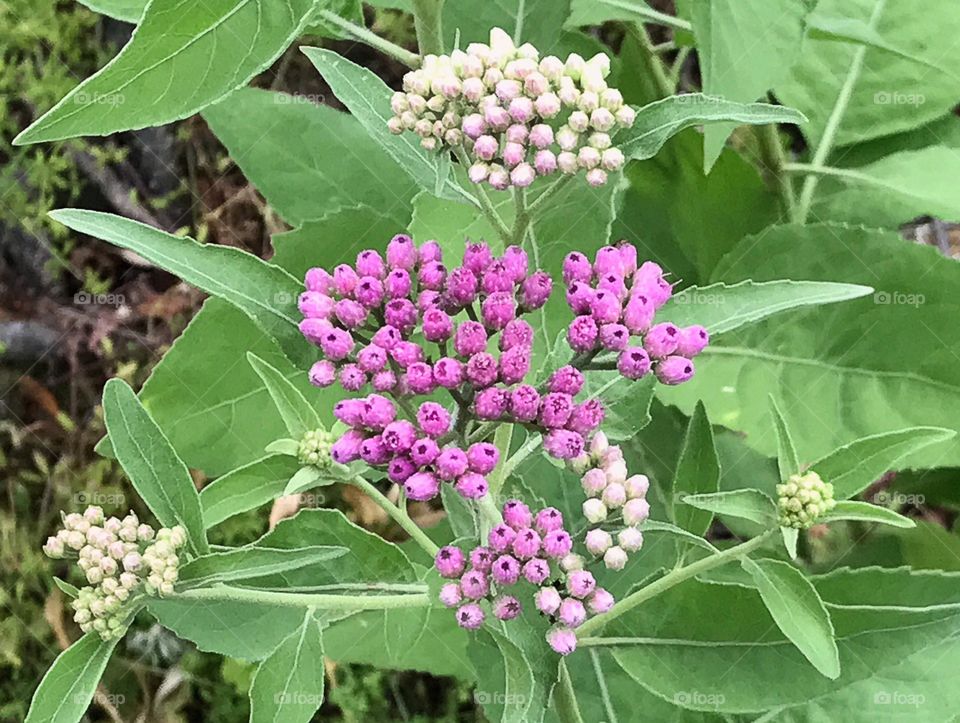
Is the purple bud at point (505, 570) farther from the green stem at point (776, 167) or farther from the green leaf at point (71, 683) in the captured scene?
the green stem at point (776, 167)

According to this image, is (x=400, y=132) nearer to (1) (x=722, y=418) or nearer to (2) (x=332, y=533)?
(2) (x=332, y=533)

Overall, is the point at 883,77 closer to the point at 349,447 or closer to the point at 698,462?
the point at 698,462

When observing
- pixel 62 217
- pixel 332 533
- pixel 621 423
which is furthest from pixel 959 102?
pixel 62 217

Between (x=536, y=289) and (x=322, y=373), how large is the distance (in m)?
0.24

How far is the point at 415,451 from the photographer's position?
39.6 inches

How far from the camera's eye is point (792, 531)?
109 cm

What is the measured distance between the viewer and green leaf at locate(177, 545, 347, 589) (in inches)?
41.4

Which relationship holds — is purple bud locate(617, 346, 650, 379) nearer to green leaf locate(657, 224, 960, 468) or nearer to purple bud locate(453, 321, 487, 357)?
purple bud locate(453, 321, 487, 357)

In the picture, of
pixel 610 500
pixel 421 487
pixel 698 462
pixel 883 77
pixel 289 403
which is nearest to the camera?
pixel 421 487

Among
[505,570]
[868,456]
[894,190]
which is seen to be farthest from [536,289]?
[894,190]

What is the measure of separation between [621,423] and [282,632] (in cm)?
56

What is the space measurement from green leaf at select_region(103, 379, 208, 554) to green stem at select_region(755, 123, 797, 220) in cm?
115

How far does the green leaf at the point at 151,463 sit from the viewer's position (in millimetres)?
1142

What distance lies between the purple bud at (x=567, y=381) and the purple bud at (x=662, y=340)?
3.3 inches
